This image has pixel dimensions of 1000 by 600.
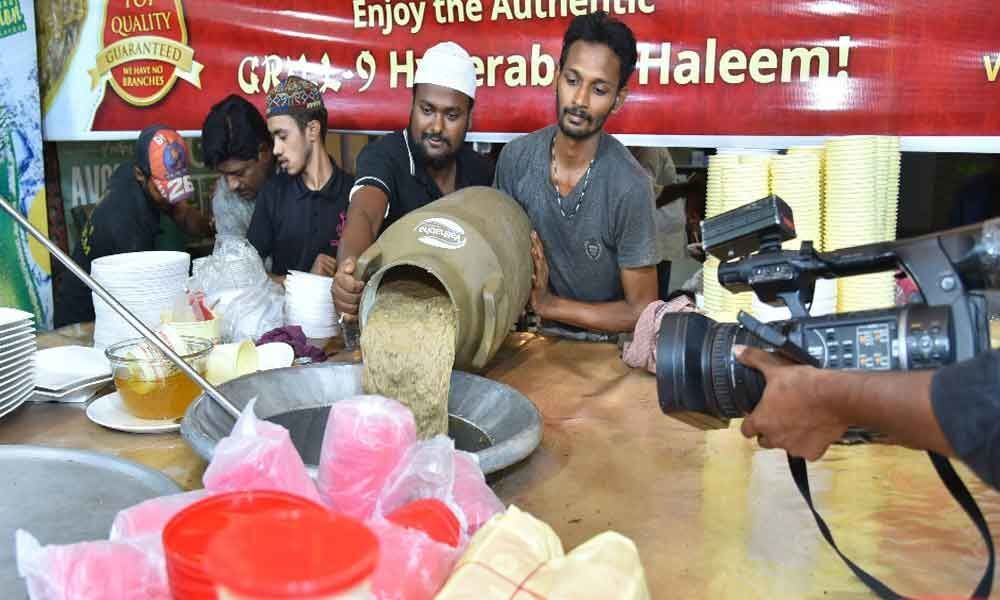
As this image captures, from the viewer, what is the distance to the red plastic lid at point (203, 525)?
531 mm

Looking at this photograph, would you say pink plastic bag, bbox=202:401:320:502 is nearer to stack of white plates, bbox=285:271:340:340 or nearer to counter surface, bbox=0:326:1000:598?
counter surface, bbox=0:326:1000:598

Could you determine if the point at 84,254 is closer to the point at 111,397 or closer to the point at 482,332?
the point at 111,397

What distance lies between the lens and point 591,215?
7.28ft

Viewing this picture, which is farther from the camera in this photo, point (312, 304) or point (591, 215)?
point (591, 215)

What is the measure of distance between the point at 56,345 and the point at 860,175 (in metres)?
1.92

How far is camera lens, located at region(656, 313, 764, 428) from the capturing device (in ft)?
3.27

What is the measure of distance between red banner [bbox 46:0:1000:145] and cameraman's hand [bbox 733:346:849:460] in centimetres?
152

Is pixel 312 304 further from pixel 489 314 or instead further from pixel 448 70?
pixel 448 70

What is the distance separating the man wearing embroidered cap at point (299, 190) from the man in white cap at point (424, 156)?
14.7 inches

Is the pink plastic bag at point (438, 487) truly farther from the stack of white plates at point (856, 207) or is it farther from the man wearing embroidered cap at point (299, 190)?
the man wearing embroidered cap at point (299, 190)

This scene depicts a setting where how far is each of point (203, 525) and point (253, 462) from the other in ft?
0.56

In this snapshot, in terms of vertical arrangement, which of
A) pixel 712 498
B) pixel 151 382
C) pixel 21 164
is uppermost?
pixel 21 164

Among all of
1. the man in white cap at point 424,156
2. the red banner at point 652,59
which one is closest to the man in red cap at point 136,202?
the red banner at point 652,59

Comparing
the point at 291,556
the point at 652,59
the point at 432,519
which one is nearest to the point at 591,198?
the point at 652,59
